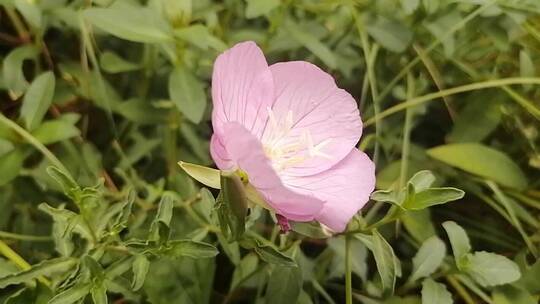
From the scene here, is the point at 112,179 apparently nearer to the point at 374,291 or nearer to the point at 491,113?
the point at 374,291

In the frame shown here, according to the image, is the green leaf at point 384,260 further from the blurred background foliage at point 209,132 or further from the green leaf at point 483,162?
the green leaf at point 483,162

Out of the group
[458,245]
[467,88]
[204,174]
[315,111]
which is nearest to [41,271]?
[204,174]

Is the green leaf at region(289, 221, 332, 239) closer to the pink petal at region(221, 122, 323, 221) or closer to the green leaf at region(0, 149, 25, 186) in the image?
the pink petal at region(221, 122, 323, 221)

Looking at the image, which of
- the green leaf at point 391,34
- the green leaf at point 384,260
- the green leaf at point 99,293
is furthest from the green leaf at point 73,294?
the green leaf at point 391,34

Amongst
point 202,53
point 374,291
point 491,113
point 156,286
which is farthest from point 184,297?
point 491,113

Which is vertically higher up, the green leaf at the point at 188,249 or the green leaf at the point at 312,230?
the green leaf at the point at 312,230

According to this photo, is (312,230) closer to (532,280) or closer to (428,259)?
(428,259)

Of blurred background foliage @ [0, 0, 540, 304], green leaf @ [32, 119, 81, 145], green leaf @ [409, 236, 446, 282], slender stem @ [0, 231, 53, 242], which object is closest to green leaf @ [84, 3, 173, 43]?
blurred background foliage @ [0, 0, 540, 304]
